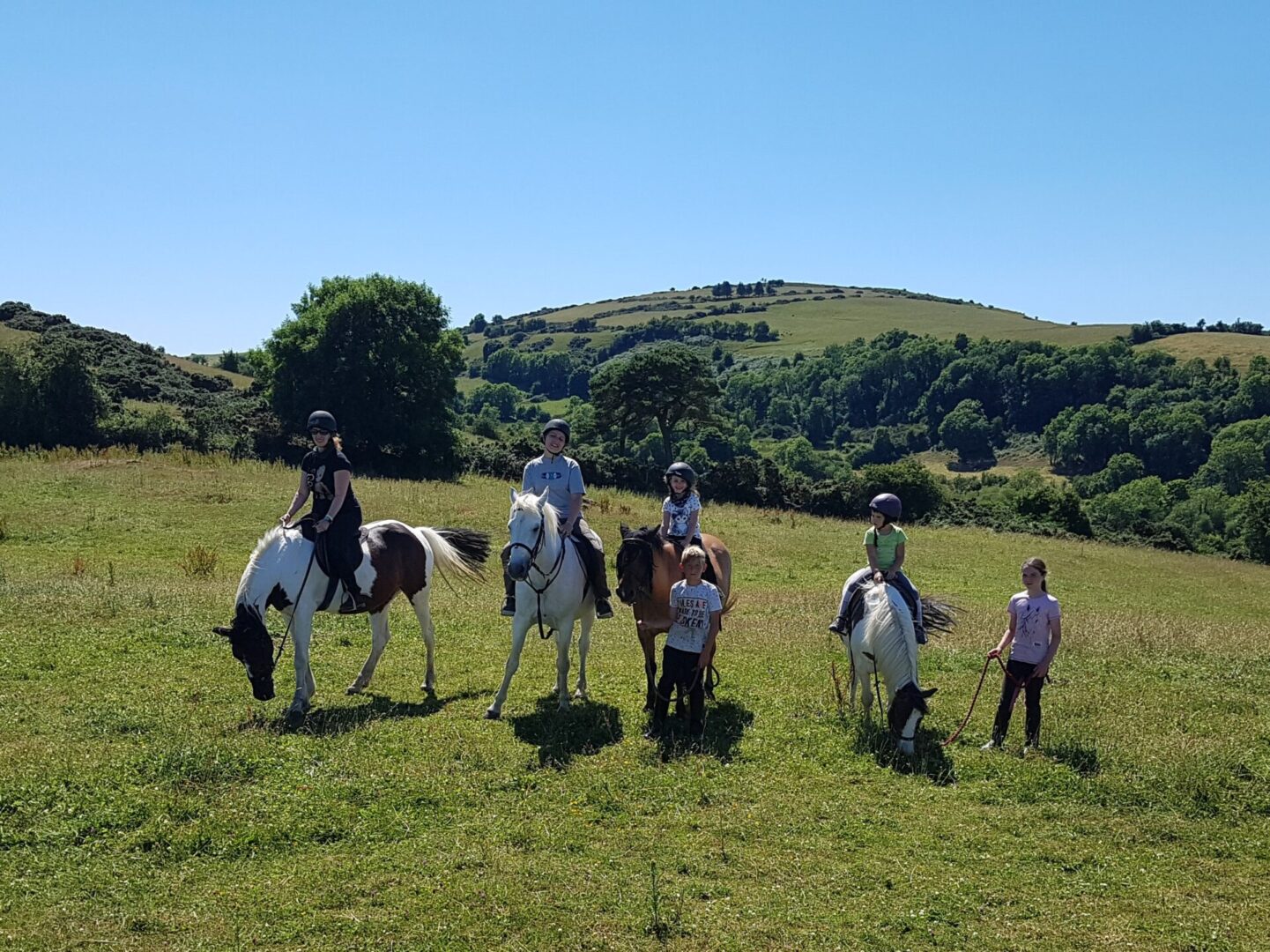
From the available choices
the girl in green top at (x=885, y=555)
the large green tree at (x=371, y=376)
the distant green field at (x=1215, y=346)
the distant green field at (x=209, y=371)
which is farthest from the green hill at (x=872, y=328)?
the girl in green top at (x=885, y=555)

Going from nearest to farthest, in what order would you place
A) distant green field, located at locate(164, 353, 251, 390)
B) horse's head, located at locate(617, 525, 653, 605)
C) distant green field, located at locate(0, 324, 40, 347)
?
1. horse's head, located at locate(617, 525, 653, 605)
2. distant green field, located at locate(0, 324, 40, 347)
3. distant green field, located at locate(164, 353, 251, 390)

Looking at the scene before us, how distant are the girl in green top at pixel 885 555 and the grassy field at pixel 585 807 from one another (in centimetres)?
121

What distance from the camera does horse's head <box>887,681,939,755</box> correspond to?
8.66 m

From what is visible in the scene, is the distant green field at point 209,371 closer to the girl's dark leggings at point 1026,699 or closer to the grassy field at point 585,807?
the grassy field at point 585,807

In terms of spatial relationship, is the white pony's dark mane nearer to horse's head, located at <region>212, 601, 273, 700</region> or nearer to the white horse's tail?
horse's head, located at <region>212, 601, 273, 700</region>

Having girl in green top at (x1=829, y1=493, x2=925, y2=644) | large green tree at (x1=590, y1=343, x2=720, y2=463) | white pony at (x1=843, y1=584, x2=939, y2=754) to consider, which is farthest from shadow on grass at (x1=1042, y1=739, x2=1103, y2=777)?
large green tree at (x1=590, y1=343, x2=720, y2=463)

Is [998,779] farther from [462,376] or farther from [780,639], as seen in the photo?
[462,376]

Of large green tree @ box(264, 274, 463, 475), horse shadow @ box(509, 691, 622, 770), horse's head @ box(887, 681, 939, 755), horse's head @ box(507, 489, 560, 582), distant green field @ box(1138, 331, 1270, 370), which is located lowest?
horse shadow @ box(509, 691, 622, 770)

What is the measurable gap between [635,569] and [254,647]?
12.9ft

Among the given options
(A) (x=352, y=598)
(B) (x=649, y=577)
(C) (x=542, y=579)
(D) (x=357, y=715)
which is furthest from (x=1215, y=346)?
(D) (x=357, y=715)

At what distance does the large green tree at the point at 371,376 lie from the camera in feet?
143

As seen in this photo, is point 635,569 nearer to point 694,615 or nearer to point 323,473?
point 694,615

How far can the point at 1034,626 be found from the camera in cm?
889

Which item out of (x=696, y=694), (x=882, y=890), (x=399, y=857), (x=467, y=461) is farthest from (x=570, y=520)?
(x=467, y=461)
